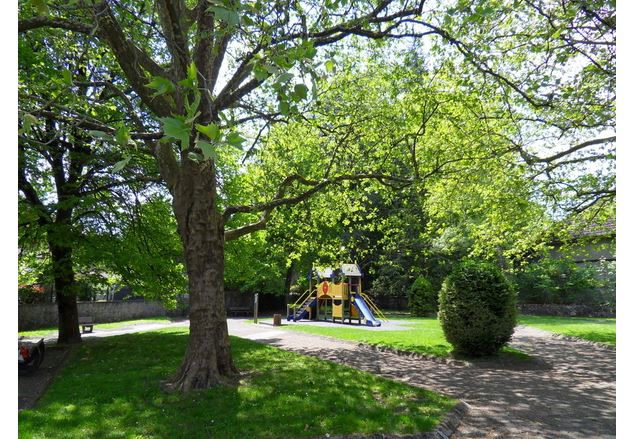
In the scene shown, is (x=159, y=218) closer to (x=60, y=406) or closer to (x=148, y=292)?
(x=148, y=292)

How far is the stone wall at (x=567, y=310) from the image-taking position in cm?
2739

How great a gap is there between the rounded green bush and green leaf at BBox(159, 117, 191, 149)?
10.2 metres

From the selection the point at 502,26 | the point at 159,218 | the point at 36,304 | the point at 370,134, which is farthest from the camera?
the point at 36,304

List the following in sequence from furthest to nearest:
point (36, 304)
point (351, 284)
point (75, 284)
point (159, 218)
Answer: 1. point (351, 284)
2. point (36, 304)
3. point (159, 218)
4. point (75, 284)

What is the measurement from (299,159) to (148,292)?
20.8 ft

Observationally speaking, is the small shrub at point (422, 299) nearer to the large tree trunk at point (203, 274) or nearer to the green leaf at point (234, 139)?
the large tree trunk at point (203, 274)

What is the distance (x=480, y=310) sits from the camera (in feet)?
35.9

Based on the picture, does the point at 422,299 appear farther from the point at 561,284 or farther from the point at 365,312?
the point at 561,284

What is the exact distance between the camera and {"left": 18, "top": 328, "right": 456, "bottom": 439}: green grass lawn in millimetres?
5598

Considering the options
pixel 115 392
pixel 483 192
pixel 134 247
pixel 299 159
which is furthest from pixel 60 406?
pixel 483 192

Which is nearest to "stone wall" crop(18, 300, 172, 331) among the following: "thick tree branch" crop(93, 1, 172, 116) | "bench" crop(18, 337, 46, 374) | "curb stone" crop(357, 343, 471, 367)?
"bench" crop(18, 337, 46, 374)

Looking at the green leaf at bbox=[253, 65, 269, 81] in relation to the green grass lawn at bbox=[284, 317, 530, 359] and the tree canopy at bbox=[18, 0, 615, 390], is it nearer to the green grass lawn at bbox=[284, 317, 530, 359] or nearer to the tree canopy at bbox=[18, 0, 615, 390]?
the tree canopy at bbox=[18, 0, 615, 390]

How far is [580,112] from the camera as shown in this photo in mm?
10391

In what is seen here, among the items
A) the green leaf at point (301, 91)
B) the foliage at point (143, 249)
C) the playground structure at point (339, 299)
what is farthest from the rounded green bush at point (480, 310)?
the playground structure at point (339, 299)
